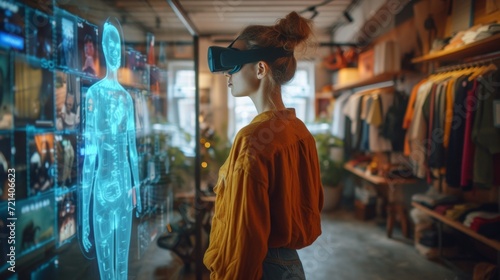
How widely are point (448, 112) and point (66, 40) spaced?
2.74 m

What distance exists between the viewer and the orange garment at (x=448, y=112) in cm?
257

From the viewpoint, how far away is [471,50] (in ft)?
8.23

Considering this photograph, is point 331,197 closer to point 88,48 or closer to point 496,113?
point 496,113

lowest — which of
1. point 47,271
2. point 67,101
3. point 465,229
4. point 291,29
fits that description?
point 465,229

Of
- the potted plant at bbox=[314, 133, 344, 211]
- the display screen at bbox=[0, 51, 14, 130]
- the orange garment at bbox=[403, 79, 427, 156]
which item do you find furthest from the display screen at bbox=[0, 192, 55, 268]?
the potted plant at bbox=[314, 133, 344, 211]

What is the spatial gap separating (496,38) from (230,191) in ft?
7.31

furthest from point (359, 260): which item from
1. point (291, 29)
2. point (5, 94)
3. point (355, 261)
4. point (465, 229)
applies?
point (5, 94)

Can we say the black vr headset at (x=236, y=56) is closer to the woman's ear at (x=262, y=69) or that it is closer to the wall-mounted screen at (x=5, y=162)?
the woman's ear at (x=262, y=69)

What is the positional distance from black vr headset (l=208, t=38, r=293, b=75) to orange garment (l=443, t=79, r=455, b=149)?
82.4 inches

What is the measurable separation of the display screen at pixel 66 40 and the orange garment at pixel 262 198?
64cm

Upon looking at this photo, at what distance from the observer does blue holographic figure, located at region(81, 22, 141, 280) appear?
1.14m

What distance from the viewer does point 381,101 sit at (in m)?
3.91

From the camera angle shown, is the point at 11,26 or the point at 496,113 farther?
the point at 496,113

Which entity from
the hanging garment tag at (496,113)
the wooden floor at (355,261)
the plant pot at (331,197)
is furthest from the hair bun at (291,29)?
the plant pot at (331,197)
